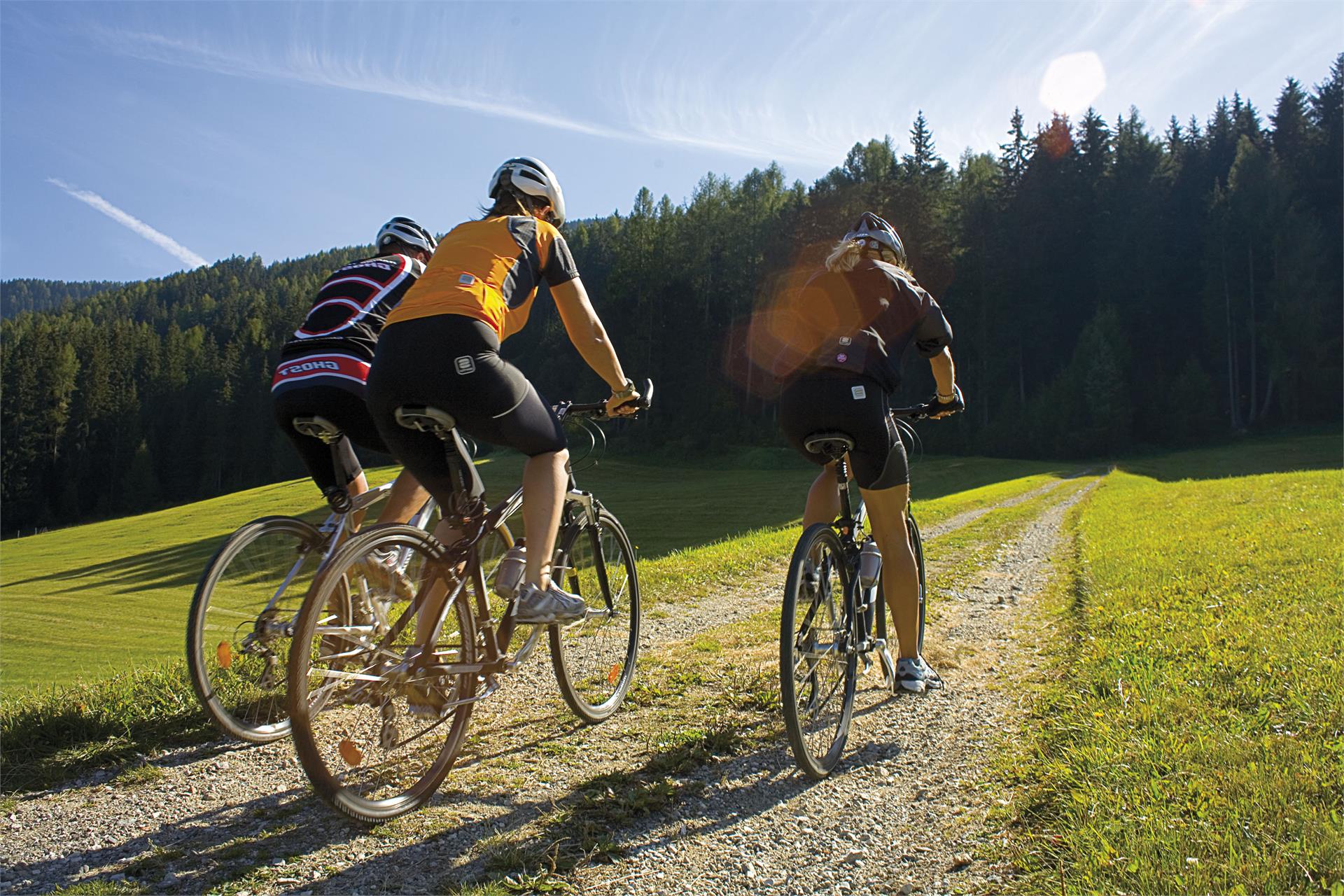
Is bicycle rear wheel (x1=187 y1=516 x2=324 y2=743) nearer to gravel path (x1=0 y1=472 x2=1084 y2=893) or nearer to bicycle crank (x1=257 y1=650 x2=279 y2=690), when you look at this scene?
bicycle crank (x1=257 y1=650 x2=279 y2=690)

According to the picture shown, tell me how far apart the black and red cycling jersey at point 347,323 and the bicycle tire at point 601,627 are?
121cm

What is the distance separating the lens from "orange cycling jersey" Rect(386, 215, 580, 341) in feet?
9.83

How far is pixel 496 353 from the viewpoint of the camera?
119 inches

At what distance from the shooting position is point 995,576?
846cm

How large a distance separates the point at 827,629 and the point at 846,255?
65.9 inches

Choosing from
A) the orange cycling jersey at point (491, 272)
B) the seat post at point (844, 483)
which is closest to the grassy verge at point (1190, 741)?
the seat post at point (844, 483)

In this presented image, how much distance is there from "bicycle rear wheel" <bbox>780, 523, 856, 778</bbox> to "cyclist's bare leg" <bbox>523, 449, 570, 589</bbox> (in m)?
0.90

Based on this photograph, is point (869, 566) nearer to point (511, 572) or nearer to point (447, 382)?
point (511, 572)

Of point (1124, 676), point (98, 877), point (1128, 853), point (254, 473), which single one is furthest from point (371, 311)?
point (254, 473)

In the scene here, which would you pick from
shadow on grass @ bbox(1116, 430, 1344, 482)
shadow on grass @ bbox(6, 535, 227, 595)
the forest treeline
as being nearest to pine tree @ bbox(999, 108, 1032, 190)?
the forest treeline

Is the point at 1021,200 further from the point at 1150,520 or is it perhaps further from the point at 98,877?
the point at 98,877

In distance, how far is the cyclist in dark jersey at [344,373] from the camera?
3.64m

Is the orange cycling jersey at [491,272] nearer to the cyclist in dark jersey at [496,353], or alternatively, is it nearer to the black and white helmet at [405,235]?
the cyclist in dark jersey at [496,353]

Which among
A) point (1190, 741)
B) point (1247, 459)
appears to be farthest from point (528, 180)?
point (1247, 459)
